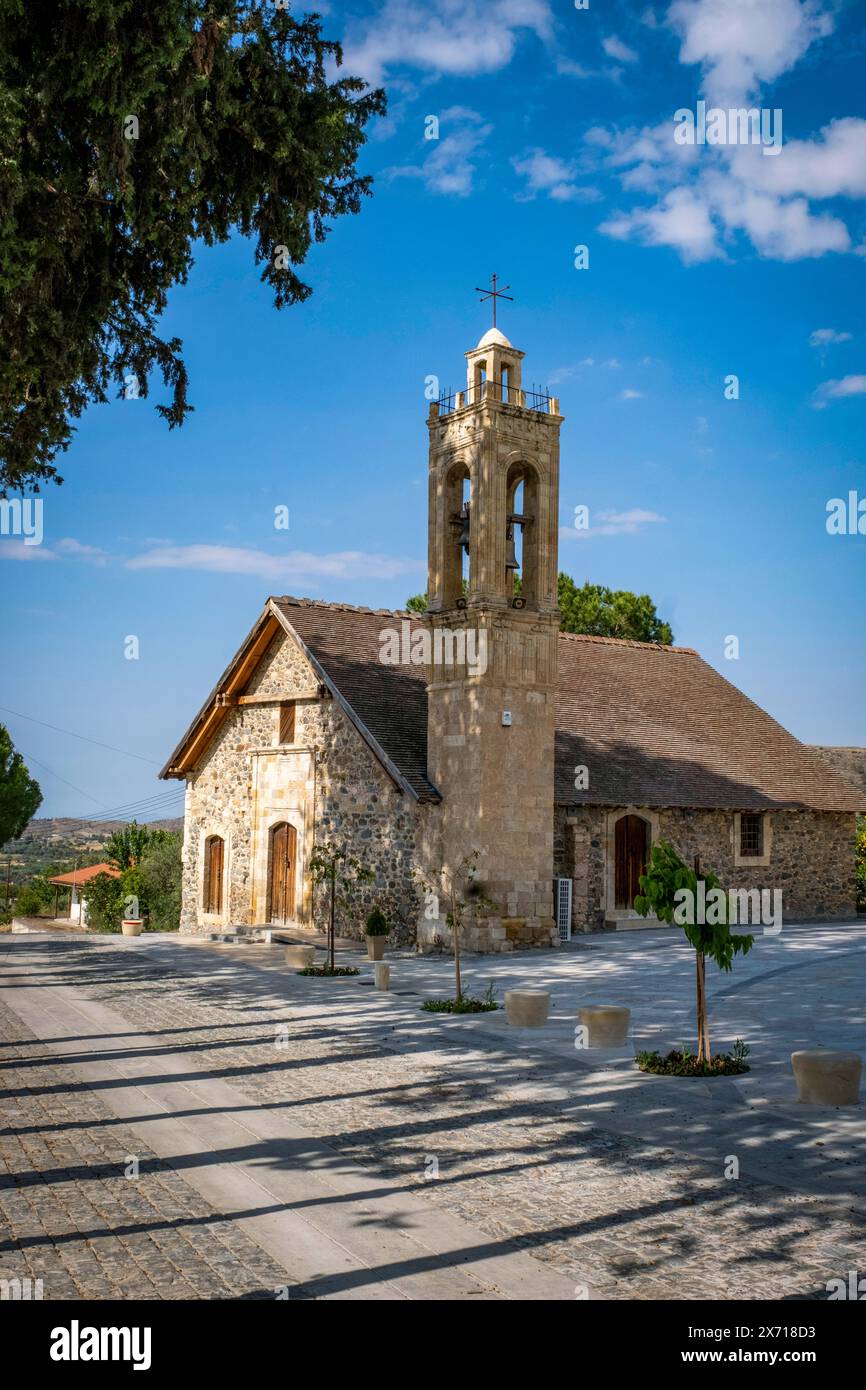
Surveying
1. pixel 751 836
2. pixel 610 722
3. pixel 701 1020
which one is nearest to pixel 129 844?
pixel 610 722

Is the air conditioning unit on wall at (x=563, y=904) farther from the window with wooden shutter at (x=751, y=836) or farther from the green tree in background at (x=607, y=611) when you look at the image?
the green tree in background at (x=607, y=611)

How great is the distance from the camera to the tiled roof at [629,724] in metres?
24.6

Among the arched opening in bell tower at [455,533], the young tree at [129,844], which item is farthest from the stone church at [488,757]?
the young tree at [129,844]

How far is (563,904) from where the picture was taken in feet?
79.7

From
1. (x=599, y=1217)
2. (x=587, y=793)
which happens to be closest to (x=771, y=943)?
(x=587, y=793)

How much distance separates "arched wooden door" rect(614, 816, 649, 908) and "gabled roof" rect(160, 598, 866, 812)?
0.78 metres

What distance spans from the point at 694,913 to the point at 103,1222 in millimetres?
6075

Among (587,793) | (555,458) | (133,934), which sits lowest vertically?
(133,934)

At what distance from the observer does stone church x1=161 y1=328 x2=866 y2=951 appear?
2175 cm

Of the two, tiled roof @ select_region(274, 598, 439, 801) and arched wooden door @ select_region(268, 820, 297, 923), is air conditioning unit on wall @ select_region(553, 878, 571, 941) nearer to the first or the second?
tiled roof @ select_region(274, 598, 439, 801)

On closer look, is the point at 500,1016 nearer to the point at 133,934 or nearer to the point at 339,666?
the point at 339,666

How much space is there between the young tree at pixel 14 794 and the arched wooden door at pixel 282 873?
2695 cm

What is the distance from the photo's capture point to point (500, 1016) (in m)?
14.6
